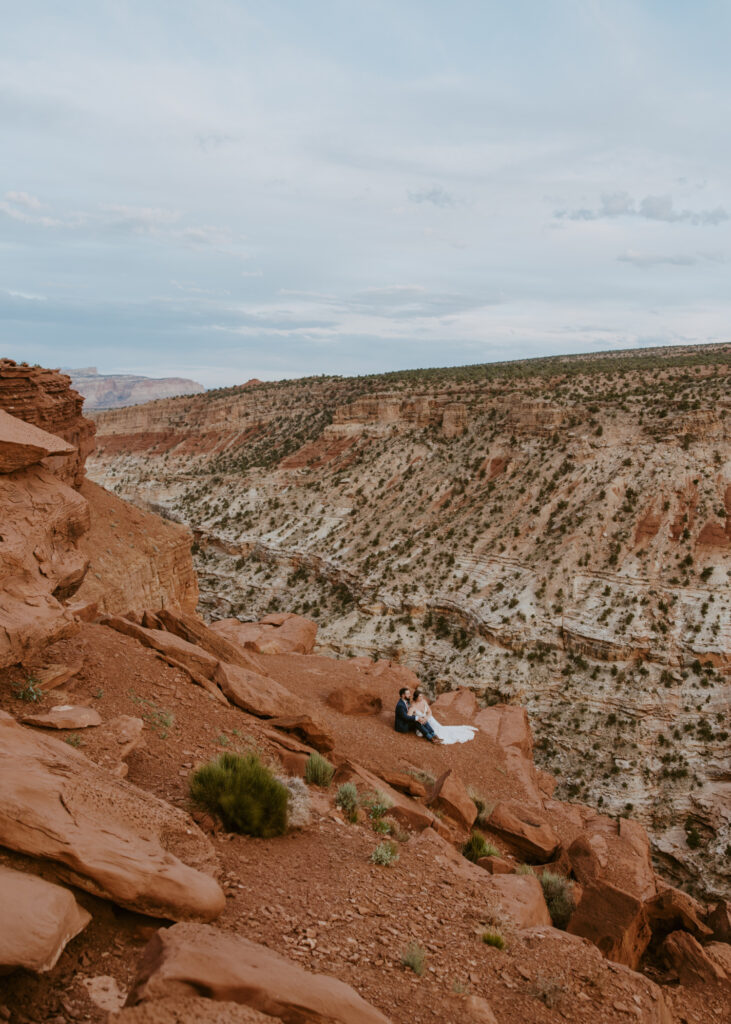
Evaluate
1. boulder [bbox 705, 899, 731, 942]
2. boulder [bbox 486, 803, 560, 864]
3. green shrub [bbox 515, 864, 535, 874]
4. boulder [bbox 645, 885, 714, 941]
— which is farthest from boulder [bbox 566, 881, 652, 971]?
boulder [bbox 486, 803, 560, 864]

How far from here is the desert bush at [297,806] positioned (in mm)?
7516

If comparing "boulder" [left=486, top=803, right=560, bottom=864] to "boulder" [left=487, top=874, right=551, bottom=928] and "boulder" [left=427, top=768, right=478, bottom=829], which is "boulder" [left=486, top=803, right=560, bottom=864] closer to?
"boulder" [left=427, top=768, right=478, bottom=829]

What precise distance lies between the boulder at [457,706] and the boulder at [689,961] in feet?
30.4

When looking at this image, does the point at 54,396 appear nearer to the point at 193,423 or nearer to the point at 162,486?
the point at 162,486

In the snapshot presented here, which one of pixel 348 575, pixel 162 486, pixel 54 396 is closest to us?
A: pixel 54 396

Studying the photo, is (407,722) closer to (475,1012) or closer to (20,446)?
(475,1012)

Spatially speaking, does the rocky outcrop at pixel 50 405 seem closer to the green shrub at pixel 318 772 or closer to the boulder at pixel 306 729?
the boulder at pixel 306 729

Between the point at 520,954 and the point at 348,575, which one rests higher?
the point at 520,954

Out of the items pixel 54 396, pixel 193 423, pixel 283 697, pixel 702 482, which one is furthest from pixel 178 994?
pixel 193 423

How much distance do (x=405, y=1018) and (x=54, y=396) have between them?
19535 millimetres

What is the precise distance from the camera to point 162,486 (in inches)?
2552

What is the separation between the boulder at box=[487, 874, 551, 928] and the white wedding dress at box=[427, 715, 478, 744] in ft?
21.5

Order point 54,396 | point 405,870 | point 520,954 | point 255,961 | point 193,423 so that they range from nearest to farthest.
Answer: point 255,961, point 520,954, point 405,870, point 54,396, point 193,423

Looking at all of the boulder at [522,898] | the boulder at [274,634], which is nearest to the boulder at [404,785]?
the boulder at [522,898]
